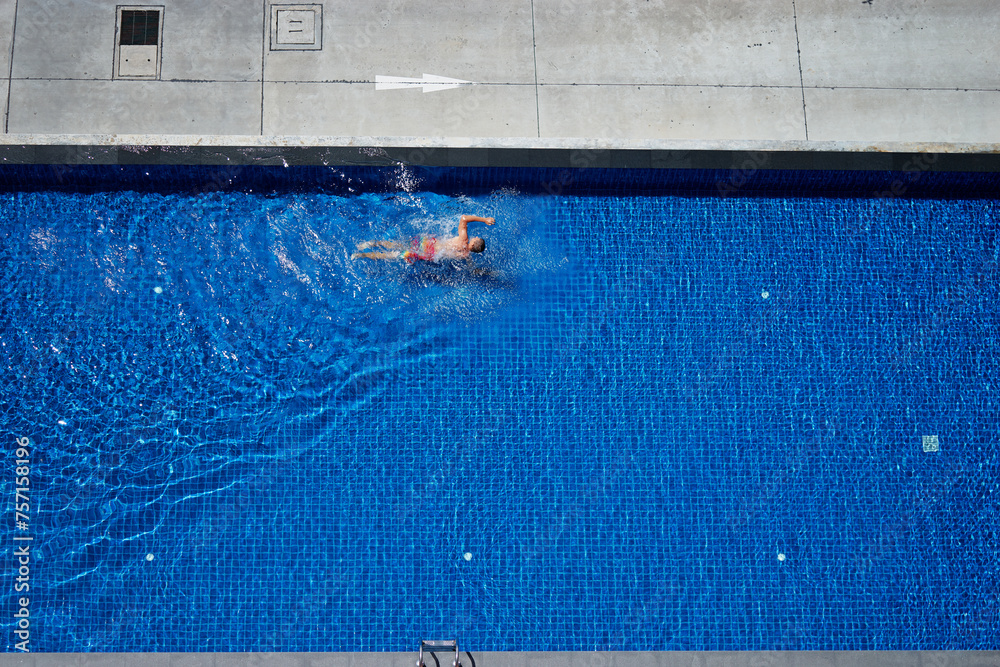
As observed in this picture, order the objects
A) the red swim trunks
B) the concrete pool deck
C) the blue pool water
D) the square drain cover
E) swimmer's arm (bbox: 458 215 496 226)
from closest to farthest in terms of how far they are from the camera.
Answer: the blue pool water, swimmer's arm (bbox: 458 215 496 226), the red swim trunks, the concrete pool deck, the square drain cover

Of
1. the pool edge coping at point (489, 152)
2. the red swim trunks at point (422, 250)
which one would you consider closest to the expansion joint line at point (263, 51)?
the pool edge coping at point (489, 152)

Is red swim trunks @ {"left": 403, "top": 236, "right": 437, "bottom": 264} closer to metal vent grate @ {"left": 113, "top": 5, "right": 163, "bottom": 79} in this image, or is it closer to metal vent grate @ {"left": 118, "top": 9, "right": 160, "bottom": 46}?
metal vent grate @ {"left": 113, "top": 5, "right": 163, "bottom": 79}

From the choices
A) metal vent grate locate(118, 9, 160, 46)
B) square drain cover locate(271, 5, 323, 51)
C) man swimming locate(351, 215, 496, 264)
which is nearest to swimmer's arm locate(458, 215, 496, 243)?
man swimming locate(351, 215, 496, 264)

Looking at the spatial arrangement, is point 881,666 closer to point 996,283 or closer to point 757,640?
point 757,640

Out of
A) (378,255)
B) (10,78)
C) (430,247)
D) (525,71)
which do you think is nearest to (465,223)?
(430,247)

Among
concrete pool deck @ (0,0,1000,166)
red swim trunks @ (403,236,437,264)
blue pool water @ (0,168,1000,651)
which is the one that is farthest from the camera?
concrete pool deck @ (0,0,1000,166)

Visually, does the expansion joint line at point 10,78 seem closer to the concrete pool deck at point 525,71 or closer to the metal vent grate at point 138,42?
the concrete pool deck at point 525,71

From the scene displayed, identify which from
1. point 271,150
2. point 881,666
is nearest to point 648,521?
point 881,666
